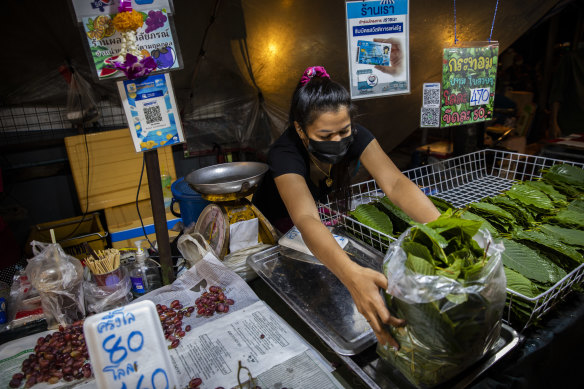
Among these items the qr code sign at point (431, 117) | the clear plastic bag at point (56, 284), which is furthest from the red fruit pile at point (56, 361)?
the qr code sign at point (431, 117)

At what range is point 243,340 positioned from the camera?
1.12 metres

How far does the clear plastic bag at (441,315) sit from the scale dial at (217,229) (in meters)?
0.86

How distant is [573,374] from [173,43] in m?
1.93

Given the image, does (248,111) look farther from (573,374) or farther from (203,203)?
(573,374)

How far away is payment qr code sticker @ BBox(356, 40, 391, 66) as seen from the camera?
1718mm

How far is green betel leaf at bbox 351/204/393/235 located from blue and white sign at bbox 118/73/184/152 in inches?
35.5

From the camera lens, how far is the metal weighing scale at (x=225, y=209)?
4.82 ft

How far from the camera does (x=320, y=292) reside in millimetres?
1278

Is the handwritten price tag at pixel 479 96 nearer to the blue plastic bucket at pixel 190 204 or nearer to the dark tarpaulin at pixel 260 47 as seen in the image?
the dark tarpaulin at pixel 260 47

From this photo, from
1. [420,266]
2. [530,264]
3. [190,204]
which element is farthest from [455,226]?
[190,204]

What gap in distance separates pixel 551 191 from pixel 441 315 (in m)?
1.46

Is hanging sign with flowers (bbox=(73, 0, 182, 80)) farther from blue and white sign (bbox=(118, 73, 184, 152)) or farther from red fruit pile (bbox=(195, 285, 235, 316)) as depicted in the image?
red fruit pile (bbox=(195, 285, 235, 316))

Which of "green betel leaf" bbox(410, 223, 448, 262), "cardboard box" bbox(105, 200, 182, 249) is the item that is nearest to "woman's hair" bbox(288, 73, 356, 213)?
"green betel leaf" bbox(410, 223, 448, 262)

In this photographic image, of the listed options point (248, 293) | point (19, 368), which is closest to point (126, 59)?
point (248, 293)
